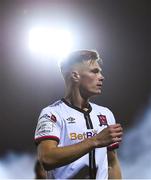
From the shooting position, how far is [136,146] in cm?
170

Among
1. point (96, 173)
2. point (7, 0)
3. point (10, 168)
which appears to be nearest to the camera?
point (96, 173)

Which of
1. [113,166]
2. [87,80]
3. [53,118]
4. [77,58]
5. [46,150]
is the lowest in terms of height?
[113,166]

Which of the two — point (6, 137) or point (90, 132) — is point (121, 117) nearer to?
point (90, 132)

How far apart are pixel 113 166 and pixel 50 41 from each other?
0.70 m

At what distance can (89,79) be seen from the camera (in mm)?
1657

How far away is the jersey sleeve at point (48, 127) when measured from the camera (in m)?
1.52

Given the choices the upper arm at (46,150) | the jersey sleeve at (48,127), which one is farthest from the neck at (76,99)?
the upper arm at (46,150)

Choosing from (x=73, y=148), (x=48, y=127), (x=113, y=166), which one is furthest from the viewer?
(x=113, y=166)

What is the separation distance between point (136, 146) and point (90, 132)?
0.88 ft

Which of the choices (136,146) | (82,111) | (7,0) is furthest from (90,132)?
(7,0)

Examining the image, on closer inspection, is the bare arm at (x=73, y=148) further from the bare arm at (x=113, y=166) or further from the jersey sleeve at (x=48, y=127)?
the bare arm at (x=113, y=166)

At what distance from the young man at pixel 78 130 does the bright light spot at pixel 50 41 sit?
0.07m

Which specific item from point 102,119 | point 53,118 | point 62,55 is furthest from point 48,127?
point 62,55

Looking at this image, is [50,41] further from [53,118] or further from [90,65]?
[53,118]
